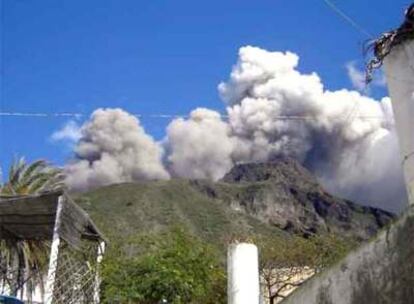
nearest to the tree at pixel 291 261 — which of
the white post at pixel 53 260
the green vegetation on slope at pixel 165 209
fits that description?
the white post at pixel 53 260

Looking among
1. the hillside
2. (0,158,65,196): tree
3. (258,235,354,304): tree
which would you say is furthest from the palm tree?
the hillside

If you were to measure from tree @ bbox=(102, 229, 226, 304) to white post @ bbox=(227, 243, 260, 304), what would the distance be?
1281 centimetres

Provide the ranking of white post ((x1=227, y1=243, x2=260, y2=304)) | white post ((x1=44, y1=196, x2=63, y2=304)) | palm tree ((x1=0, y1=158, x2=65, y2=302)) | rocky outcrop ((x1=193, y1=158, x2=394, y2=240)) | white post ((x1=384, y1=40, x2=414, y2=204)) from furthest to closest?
rocky outcrop ((x1=193, y1=158, x2=394, y2=240)) < palm tree ((x1=0, y1=158, x2=65, y2=302)) < white post ((x1=44, y1=196, x2=63, y2=304)) < white post ((x1=227, y1=243, x2=260, y2=304)) < white post ((x1=384, y1=40, x2=414, y2=204))

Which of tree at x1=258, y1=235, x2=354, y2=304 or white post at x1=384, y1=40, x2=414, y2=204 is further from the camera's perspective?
tree at x1=258, y1=235, x2=354, y2=304

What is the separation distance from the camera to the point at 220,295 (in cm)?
2466

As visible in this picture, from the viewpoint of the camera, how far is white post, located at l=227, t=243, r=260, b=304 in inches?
263

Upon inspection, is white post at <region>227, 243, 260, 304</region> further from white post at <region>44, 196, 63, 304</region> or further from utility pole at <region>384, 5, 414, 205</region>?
white post at <region>44, 196, 63, 304</region>

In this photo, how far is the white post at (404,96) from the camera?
4.99 metres

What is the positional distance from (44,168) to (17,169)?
1193 mm

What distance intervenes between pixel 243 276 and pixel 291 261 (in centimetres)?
2316

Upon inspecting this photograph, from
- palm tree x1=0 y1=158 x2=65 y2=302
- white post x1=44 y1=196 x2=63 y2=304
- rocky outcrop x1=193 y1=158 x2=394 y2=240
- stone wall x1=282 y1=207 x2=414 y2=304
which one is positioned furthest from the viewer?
rocky outcrop x1=193 y1=158 x2=394 y2=240

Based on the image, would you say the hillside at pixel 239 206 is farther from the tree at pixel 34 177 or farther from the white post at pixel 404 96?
the white post at pixel 404 96

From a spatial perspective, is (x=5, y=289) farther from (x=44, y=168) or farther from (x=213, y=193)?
(x=213, y=193)

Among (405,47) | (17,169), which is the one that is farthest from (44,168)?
(405,47)
